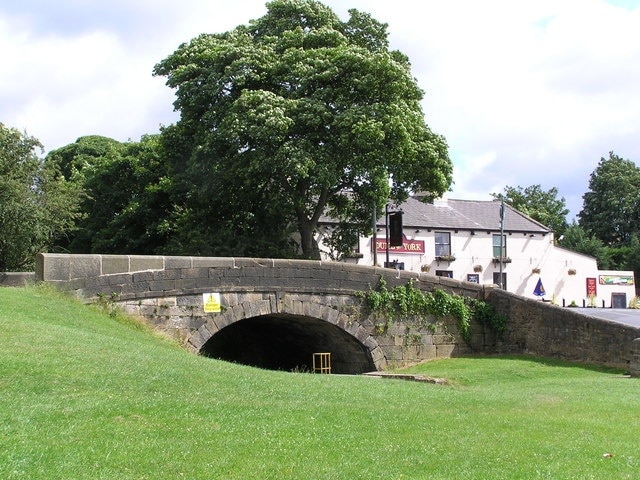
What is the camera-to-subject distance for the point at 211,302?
19.6m

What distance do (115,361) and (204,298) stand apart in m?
8.43

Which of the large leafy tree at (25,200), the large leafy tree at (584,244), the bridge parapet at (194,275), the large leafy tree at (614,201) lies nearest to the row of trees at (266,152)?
the large leafy tree at (25,200)

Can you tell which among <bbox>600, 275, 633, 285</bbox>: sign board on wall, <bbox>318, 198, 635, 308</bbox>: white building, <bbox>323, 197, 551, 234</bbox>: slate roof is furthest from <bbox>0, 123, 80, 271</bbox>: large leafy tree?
<bbox>600, 275, 633, 285</bbox>: sign board on wall

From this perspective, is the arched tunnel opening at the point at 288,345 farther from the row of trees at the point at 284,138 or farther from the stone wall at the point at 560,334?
the stone wall at the point at 560,334

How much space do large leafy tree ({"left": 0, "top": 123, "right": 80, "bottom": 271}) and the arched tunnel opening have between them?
6491 millimetres

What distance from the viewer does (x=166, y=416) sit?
8.16 metres

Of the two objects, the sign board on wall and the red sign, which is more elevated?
the red sign

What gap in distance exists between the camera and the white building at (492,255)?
4484 centimetres

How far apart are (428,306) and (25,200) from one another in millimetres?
12896

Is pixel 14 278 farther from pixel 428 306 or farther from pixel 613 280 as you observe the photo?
pixel 613 280

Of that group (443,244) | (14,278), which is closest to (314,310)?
(14,278)

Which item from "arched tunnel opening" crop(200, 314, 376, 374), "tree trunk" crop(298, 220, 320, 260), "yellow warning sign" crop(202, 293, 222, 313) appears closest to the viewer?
"yellow warning sign" crop(202, 293, 222, 313)

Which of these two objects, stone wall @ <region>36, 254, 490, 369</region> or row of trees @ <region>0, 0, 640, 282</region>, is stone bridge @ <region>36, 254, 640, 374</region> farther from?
row of trees @ <region>0, 0, 640, 282</region>

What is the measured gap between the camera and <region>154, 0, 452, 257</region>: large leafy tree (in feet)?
83.1
